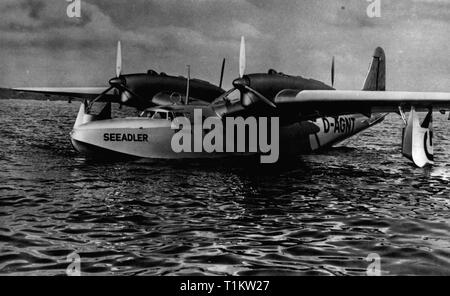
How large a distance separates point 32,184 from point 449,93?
41.8 feet

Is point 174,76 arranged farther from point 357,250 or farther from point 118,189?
point 357,250

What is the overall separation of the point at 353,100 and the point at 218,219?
836 centimetres

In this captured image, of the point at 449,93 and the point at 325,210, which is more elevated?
the point at 449,93

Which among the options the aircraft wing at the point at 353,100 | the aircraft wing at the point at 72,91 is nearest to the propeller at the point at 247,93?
the aircraft wing at the point at 353,100

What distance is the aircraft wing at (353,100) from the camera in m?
14.6

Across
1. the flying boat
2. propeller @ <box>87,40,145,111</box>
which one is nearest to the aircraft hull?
the flying boat

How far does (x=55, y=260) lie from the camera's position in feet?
20.8

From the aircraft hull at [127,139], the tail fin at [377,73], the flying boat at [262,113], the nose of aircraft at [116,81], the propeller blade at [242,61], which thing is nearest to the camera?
the flying boat at [262,113]

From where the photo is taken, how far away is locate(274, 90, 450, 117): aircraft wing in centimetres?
1463

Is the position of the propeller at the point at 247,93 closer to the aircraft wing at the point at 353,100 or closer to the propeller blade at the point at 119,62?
the aircraft wing at the point at 353,100

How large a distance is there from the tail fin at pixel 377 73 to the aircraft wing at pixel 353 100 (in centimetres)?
784

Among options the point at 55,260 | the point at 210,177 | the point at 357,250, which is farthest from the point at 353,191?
the point at 55,260

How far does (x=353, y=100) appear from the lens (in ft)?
50.1

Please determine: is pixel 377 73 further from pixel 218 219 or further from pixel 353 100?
pixel 218 219
